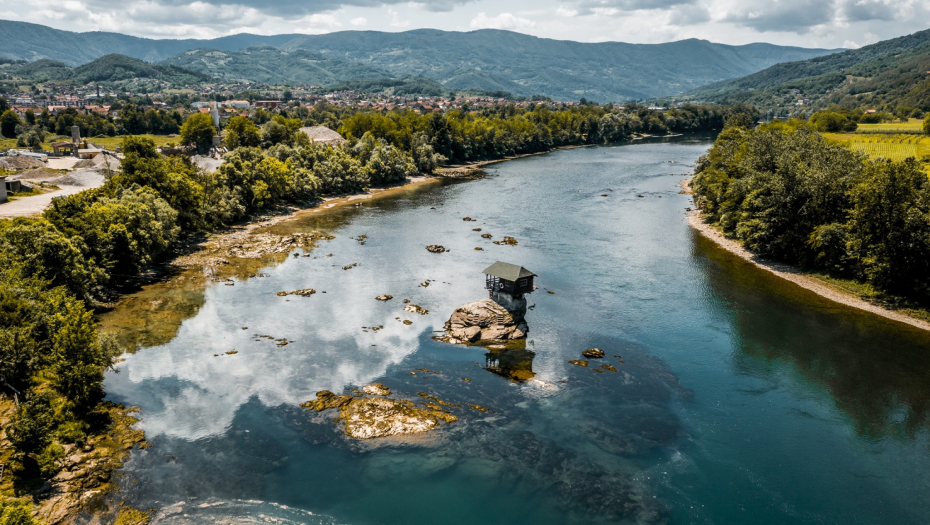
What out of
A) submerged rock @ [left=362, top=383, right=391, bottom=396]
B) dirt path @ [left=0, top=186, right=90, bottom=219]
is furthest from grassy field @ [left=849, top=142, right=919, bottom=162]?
dirt path @ [left=0, top=186, right=90, bottom=219]

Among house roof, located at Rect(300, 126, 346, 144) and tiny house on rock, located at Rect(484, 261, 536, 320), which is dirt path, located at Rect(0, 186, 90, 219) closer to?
tiny house on rock, located at Rect(484, 261, 536, 320)

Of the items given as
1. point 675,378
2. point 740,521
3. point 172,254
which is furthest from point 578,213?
point 740,521

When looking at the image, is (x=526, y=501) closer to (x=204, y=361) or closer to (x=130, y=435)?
(x=130, y=435)

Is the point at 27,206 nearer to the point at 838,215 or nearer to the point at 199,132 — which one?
the point at 199,132

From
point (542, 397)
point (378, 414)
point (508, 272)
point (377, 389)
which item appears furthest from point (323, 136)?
point (542, 397)

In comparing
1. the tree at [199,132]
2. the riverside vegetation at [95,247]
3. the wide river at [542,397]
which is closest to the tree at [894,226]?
the wide river at [542,397]
